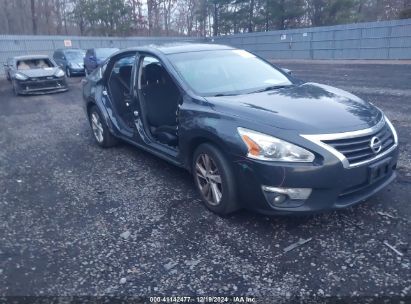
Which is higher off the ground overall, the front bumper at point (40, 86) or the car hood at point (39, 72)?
the car hood at point (39, 72)

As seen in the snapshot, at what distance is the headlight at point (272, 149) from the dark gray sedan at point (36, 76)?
1228 cm

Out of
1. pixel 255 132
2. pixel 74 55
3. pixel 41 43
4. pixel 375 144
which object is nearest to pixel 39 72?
pixel 74 55

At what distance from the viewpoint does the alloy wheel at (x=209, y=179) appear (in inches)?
137

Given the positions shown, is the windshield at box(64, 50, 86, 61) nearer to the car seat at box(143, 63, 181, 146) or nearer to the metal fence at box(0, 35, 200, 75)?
the metal fence at box(0, 35, 200, 75)

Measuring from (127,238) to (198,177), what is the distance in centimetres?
94

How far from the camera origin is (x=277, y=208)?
9.98 feet

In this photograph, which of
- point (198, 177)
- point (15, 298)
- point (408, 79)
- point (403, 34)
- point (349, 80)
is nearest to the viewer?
point (15, 298)

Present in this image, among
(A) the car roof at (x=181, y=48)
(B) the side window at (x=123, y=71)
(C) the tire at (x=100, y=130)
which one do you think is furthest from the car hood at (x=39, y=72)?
(A) the car roof at (x=181, y=48)

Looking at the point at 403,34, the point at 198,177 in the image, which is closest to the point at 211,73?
the point at 198,177

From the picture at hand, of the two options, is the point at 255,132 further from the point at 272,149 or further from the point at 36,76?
the point at 36,76

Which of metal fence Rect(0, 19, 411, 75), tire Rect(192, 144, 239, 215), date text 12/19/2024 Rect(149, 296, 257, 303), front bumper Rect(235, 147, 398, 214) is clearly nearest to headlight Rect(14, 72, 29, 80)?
metal fence Rect(0, 19, 411, 75)

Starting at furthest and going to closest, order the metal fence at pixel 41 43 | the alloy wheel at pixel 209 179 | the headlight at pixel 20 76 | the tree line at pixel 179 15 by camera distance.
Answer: the tree line at pixel 179 15 < the metal fence at pixel 41 43 < the headlight at pixel 20 76 < the alloy wheel at pixel 209 179

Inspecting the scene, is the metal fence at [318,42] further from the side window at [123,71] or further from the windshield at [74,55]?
the side window at [123,71]

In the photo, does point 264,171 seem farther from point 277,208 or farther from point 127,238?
point 127,238
